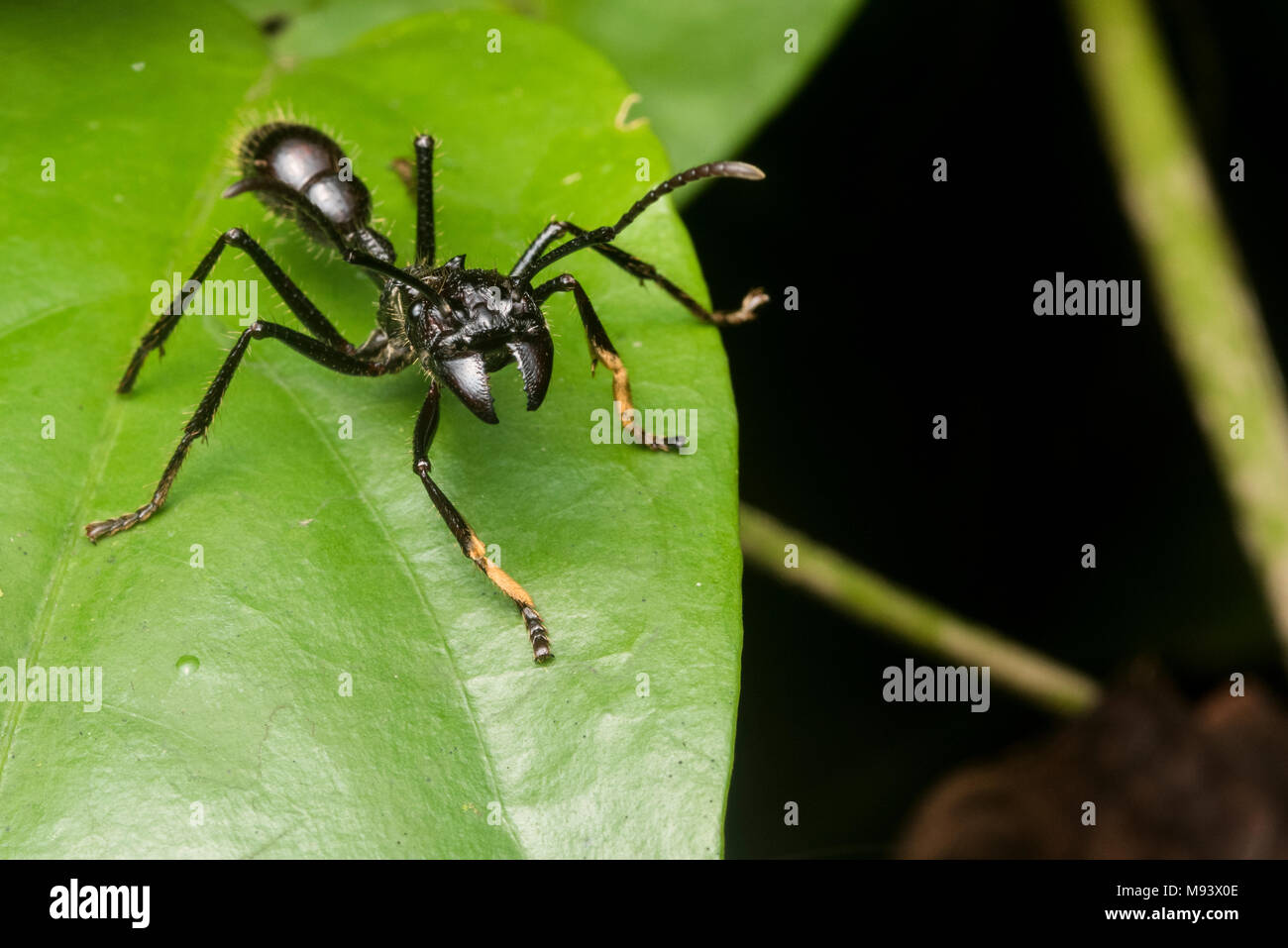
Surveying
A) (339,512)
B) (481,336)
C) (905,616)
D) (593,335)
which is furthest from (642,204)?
(905,616)

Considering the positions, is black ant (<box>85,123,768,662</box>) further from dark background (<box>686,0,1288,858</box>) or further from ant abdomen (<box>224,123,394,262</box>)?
dark background (<box>686,0,1288,858</box>)

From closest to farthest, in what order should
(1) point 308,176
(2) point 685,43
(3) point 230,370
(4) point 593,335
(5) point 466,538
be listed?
(5) point 466,538 → (3) point 230,370 → (4) point 593,335 → (1) point 308,176 → (2) point 685,43

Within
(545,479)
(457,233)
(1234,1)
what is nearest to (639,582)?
(545,479)

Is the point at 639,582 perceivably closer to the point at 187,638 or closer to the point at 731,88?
the point at 187,638

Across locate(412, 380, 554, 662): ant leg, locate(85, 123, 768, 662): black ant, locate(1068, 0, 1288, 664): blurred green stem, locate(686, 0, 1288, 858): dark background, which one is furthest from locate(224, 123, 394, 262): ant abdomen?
locate(1068, 0, 1288, 664): blurred green stem

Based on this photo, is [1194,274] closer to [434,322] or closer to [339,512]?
[434,322]

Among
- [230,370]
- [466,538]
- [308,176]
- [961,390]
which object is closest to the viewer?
[466,538]

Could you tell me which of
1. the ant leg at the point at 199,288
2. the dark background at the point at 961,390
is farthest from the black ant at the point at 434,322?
the dark background at the point at 961,390
